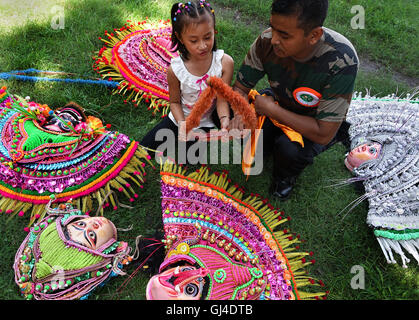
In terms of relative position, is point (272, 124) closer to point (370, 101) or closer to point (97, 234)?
point (370, 101)

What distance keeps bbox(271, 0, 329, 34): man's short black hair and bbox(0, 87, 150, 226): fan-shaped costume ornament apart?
1290mm

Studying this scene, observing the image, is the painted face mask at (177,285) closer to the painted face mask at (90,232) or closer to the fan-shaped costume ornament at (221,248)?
the fan-shaped costume ornament at (221,248)

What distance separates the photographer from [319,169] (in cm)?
260

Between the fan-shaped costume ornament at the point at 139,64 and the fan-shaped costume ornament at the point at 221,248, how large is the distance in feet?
3.38

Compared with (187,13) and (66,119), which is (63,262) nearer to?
(66,119)

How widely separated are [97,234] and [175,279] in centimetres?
57

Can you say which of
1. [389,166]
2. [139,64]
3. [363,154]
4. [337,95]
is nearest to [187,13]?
[337,95]

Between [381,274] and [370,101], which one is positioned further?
[370,101]

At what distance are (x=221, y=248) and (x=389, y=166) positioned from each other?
4.74 ft

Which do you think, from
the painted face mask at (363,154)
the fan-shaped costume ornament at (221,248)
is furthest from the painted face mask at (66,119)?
the painted face mask at (363,154)

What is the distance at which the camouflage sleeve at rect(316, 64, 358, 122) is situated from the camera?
1.71m

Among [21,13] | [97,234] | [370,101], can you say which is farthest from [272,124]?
[21,13]

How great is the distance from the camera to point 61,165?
208cm

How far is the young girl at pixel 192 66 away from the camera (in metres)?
1.78
